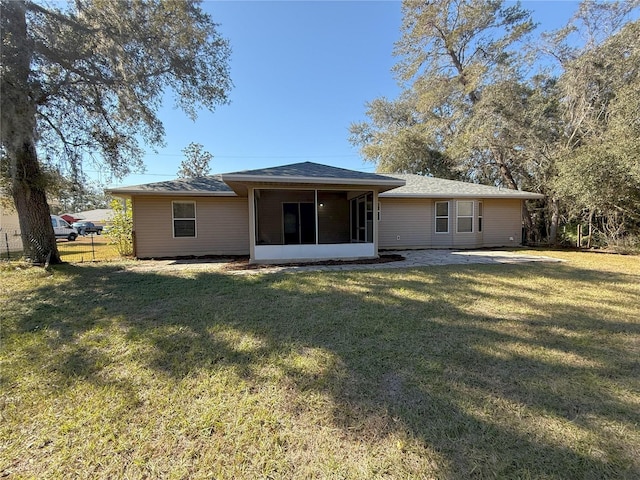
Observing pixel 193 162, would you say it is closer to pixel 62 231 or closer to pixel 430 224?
pixel 62 231

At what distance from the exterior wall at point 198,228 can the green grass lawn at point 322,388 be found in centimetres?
526

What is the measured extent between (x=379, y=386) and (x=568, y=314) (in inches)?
131

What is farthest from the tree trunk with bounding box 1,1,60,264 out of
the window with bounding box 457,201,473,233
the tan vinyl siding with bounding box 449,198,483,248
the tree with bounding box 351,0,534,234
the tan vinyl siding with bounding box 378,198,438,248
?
the tree with bounding box 351,0,534,234

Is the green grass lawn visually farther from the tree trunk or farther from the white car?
the white car

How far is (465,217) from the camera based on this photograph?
11602 millimetres

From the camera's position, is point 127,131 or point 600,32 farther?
point 600,32

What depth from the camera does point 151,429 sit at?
6.07 feet

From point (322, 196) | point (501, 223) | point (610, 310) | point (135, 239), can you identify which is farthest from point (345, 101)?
point (610, 310)

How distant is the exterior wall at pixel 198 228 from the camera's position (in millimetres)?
9562

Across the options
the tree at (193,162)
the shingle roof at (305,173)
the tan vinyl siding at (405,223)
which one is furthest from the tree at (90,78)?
the tree at (193,162)

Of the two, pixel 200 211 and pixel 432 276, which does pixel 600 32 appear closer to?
pixel 432 276

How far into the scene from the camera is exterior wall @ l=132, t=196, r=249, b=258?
9.56m

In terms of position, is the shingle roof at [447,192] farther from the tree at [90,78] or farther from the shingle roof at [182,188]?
the tree at [90,78]

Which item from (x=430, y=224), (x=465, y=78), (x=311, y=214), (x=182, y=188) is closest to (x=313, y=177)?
(x=311, y=214)
